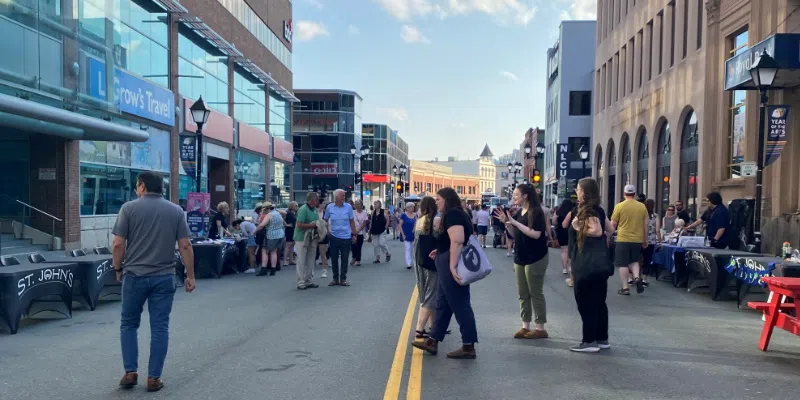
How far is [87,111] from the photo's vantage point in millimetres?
19062

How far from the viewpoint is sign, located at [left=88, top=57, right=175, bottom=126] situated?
753 inches

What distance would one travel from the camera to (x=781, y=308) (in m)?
7.53

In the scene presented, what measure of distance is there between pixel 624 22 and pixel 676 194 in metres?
12.6

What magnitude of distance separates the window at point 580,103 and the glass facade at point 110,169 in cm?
3577

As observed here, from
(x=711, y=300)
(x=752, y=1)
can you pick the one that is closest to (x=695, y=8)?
(x=752, y=1)

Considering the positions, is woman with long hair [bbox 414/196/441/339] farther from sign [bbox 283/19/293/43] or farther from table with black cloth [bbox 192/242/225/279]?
sign [bbox 283/19/293/43]

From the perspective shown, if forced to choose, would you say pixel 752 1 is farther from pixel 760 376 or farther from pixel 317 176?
pixel 317 176

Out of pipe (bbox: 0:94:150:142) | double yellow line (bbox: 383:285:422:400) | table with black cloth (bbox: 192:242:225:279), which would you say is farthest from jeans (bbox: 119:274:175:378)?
pipe (bbox: 0:94:150:142)

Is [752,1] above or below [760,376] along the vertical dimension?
above

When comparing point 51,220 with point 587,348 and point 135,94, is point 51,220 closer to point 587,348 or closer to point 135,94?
point 135,94

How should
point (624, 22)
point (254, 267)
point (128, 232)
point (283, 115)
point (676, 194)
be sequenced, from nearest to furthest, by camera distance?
1. point (128, 232)
2. point (254, 267)
3. point (676, 194)
4. point (624, 22)
5. point (283, 115)

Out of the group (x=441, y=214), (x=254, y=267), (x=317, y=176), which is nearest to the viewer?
(x=441, y=214)

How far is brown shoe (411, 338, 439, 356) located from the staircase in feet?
44.0

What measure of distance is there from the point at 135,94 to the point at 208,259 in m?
9.52
